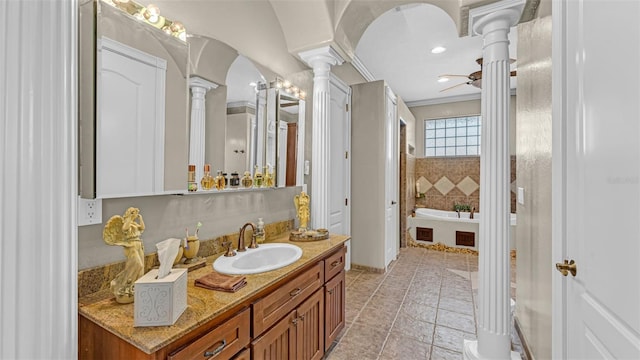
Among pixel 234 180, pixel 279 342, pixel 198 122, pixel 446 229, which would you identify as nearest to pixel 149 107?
pixel 198 122

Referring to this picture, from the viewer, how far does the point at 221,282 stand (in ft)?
4.12

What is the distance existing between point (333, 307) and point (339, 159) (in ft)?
6.30

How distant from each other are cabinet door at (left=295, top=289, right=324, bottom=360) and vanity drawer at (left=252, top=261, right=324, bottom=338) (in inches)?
2.4

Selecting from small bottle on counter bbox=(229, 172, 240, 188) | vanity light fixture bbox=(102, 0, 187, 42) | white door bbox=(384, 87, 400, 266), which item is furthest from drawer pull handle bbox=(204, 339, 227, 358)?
white door bbox=(384, 87, 400, 266)

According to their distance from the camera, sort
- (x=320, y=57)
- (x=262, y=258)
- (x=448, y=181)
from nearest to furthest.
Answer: (x=262, y=258)
(x=320, y=57)
(x=448, y=181)

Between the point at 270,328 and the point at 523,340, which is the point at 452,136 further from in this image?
the point at 270,328

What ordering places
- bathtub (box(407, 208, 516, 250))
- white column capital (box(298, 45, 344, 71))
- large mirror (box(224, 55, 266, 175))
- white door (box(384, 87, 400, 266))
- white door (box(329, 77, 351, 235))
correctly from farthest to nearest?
bathtub (box(407, 208, 516, 250)), white door (box(384, 87, 400, 266)), white door (box(329, 77, 351, 235)), white column capital (box(298, 45, 344, 71)), large mirror (box(224, 55, 266, 175))

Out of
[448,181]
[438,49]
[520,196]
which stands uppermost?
[438,49]

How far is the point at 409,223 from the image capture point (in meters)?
5.24

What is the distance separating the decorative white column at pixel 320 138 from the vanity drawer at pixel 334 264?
0.45m

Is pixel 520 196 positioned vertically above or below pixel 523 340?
above

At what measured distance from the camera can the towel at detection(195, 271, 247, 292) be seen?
1212mm

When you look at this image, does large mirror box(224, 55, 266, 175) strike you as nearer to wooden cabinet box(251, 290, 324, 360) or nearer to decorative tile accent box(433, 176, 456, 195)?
wooden cabinet box(251, 290, 324, 360)
